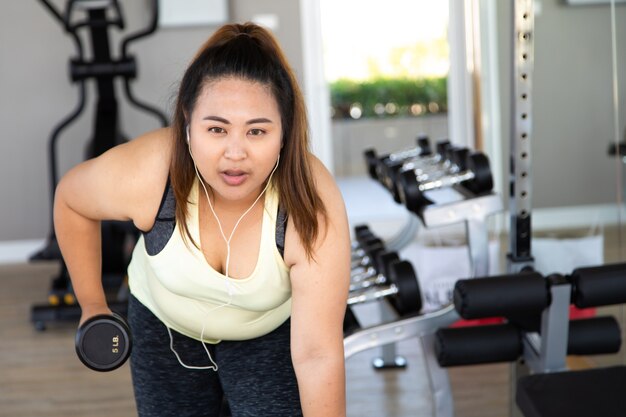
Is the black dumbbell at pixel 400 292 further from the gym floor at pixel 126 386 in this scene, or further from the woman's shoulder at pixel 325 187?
the woman's shoulder at pixel 325 187

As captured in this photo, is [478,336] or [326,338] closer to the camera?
[326,338]

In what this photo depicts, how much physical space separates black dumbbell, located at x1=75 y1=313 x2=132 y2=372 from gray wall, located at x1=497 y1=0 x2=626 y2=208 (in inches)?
60.2

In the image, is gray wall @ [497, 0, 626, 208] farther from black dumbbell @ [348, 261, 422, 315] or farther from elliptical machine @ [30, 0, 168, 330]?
elliptical machine @ [30, 0, 168, 330]

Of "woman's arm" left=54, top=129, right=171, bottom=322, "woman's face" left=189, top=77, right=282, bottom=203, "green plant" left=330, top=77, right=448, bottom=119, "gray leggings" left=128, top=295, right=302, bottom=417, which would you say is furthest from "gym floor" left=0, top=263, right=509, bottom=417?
"green plant" left=330, top=77, right=448, bottom=119

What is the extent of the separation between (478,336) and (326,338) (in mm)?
778

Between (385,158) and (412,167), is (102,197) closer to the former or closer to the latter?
(412,167)

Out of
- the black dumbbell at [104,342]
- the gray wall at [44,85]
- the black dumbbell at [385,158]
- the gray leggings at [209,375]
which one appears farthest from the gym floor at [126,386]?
the gray wall at [44,85]

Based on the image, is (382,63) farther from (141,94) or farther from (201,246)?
(201,246)

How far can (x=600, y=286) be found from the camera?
1.72 m

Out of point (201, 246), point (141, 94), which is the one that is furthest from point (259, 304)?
point (141, 94)

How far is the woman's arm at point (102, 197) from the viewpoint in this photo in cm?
132

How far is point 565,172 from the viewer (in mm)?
2855

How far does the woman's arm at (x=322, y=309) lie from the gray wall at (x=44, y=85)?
137 inches

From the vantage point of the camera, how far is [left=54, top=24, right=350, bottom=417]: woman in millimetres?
1196
